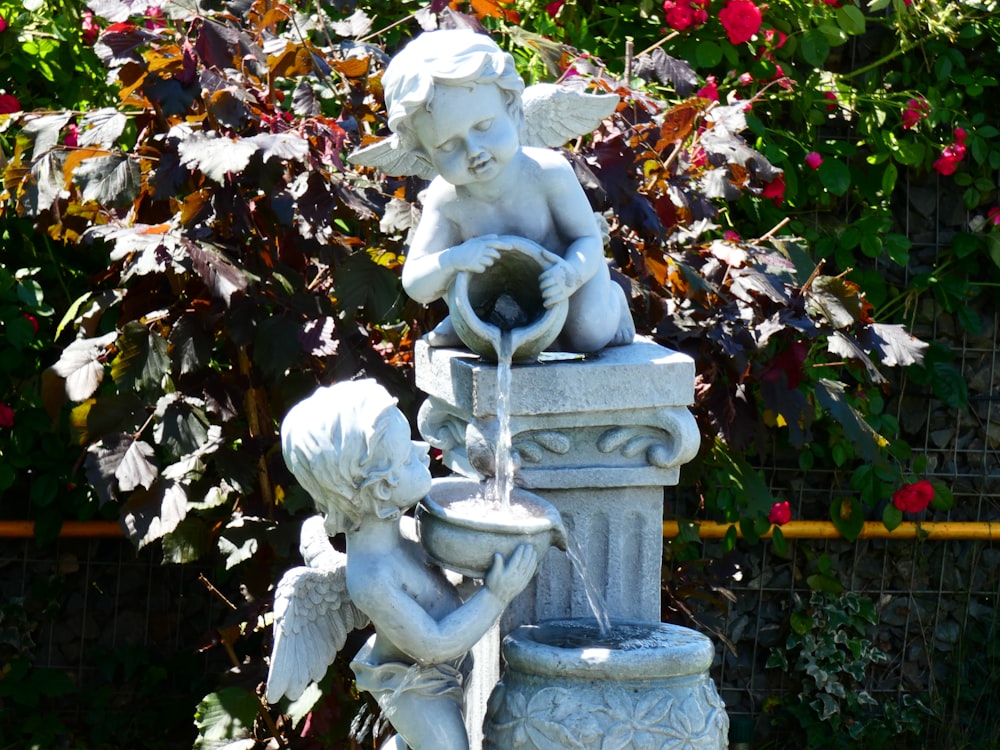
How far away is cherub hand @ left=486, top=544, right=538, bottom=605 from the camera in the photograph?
7.16 feet

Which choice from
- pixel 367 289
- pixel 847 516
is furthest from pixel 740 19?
pixel 847 516

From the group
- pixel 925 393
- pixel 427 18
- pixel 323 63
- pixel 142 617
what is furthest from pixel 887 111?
pixel 142 617

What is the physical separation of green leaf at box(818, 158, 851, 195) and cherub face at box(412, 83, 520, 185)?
2188 millimetres

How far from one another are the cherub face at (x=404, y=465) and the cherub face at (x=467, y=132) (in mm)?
441

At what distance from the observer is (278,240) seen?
336cm

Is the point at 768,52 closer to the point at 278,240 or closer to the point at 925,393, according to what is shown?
the point at 925,393

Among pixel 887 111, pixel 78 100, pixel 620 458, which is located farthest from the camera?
pixel 887 111

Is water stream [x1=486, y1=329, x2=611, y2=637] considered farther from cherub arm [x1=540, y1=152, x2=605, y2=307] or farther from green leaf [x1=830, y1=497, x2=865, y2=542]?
green leaf [x1=830, y1=497, x2=865, y2=542]

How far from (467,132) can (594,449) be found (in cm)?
57

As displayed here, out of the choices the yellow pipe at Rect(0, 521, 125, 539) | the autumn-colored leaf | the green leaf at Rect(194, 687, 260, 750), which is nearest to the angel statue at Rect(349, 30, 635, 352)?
the autumn-colored leaf

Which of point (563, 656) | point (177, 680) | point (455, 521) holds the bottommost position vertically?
point (177, 680)

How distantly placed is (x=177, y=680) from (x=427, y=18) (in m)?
2.03

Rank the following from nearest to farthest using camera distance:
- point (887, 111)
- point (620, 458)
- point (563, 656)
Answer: point (563, 656) → point (620, 458) → point (887, 111)

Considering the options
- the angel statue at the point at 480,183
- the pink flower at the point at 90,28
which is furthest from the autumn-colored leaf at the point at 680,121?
the pink flower at the point at 90,28
